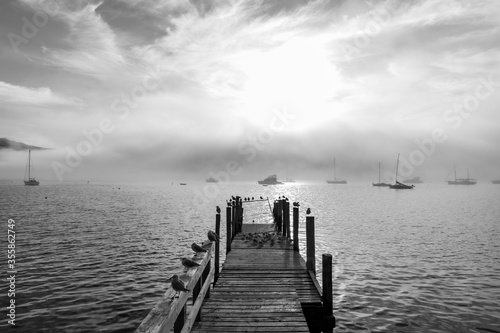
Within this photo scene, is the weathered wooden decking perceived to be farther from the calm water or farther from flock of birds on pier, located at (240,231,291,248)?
the calm water

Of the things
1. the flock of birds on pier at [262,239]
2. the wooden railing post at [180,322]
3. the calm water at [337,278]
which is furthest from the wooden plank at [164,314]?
the flock of birds on pier at [262,239]

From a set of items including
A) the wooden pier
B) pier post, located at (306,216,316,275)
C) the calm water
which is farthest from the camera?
the calm water

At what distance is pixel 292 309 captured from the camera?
794 centimetres

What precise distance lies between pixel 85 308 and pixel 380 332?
1161cm

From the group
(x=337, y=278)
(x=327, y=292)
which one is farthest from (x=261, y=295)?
(x=337, y=278)

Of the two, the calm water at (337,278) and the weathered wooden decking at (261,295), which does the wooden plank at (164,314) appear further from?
the calm water at (337,278)

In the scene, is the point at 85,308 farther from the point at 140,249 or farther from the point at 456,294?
the point at 456,294

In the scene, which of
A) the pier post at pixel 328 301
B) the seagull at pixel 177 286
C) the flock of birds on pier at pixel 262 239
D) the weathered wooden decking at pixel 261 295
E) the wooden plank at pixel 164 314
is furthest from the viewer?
the flock of birds on pier at pixel 262 239

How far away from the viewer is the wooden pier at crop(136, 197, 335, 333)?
5.30 meters

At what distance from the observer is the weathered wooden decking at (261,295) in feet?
23.4

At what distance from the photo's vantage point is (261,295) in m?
9.04

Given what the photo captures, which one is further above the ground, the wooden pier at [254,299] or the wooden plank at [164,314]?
the wooden plank at [164,314]

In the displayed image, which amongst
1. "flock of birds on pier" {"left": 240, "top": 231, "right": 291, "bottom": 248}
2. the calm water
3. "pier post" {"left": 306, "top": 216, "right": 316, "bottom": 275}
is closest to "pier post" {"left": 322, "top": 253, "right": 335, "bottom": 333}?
"pier post" {"left": 306, "top": 216, "right": 316, "bottom": 275}

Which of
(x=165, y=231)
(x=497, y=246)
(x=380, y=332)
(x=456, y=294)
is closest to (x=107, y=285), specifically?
(x=380, y=332)
